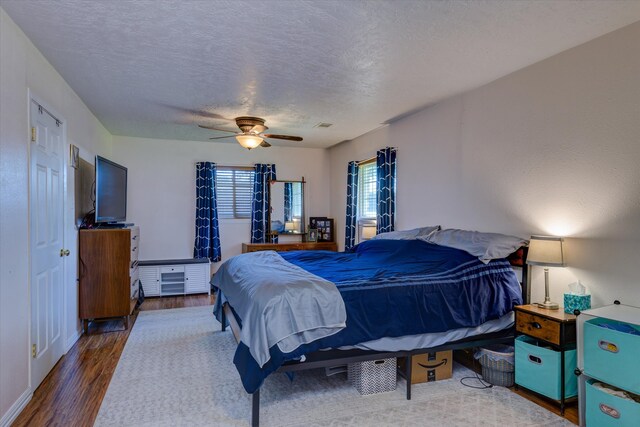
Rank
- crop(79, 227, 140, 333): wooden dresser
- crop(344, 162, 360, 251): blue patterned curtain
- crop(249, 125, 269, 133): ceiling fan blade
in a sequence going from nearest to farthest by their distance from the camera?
crop(79, 227, 140, 333): wooden dresser → crop(249, 125, 269, 133): ceiling fan blade → crop(344, 162, 360, 251): blue patterned curtain

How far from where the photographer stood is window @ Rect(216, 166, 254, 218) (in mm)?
6785

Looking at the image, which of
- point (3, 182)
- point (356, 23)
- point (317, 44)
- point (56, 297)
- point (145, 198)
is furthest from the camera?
point (145, 198)

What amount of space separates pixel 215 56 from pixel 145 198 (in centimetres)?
415

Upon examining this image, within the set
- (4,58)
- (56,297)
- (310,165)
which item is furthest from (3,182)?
(310,165)

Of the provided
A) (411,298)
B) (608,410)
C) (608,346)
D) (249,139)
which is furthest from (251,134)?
(608,410)

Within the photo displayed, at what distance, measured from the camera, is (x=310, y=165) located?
7301mm

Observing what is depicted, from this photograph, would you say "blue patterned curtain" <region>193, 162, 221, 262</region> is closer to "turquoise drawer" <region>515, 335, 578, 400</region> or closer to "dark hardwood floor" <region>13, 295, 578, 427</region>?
"dark hardwood floor" <region>13, 295, 578, 427</region>

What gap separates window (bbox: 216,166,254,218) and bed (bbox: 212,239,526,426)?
3409 mm

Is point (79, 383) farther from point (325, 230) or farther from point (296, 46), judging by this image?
point (325, 230)

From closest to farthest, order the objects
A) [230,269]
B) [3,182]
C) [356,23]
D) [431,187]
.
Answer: [3,182]
[356,23]
[230,269]
[431,187]

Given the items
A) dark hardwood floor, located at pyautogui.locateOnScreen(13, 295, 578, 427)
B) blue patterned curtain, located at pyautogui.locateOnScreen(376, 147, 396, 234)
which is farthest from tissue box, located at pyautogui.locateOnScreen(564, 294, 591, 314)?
blue patterned curtain, located at pyautogui.locateOnScreen(376, 147, 396, 234)

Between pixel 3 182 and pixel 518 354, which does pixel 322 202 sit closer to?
pixel 518 354

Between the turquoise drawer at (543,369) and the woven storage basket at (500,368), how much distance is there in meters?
0.09

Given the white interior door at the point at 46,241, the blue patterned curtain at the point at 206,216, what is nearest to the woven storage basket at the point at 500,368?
the white interior door at the point at 46,241
